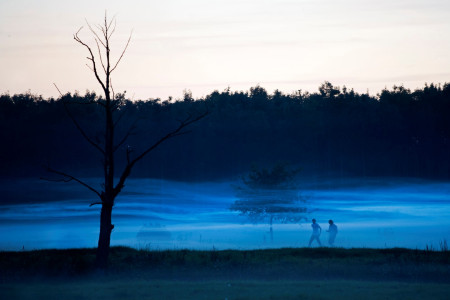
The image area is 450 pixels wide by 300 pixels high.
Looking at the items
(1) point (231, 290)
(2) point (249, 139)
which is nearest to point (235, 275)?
(1) point (231, 290)

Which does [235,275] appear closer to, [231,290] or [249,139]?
[231,290]

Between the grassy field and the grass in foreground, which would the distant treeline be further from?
the grass in foreground

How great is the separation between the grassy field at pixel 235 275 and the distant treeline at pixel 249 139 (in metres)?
46.3

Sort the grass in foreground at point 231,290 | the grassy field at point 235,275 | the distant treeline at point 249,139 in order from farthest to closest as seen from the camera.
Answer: the distant treeline at point 249,139, the grassy field at point 235,275, the grass in foreground at point 231,290

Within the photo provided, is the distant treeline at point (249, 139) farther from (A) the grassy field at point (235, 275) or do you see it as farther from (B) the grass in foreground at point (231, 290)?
(B) the grass in foreground at point (231, 290)

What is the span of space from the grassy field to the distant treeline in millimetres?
46322

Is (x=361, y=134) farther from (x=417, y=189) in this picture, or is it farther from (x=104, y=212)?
(x=104, y=212)

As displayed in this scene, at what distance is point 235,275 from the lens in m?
19.5

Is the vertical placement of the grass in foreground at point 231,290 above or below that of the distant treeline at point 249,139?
below

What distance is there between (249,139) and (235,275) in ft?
184

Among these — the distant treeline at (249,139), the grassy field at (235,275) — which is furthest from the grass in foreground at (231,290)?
the distant treeline at (249,139)

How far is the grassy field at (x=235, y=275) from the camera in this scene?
51.4 feet

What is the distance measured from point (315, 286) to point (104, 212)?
7.15 metres

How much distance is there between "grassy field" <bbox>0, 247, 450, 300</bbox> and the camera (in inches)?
616
